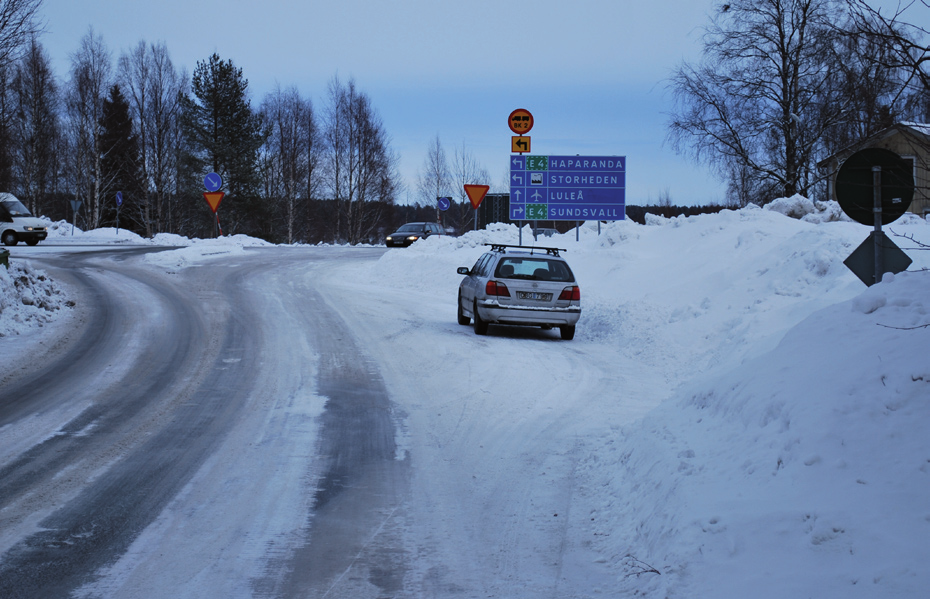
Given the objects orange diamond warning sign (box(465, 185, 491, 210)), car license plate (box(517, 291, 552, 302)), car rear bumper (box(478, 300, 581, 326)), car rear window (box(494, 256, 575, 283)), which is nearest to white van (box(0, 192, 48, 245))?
orange diamond warning sign (box(465, 185, 491, 210))

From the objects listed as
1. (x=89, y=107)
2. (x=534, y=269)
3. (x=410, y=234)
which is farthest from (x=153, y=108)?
(x=534, y=269)

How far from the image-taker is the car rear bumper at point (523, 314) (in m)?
13.9

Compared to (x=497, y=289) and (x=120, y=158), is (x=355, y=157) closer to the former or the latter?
(x=120, y=158)

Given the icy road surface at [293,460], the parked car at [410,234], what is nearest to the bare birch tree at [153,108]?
the parked car at [410,234]

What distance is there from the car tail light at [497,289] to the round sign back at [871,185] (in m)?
6.84

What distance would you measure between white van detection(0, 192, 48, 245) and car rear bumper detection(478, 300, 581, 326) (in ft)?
90.4

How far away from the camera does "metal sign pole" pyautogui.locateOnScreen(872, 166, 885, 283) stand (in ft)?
24.6

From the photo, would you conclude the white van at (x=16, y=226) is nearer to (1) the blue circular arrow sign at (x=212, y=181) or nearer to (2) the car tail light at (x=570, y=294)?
(1) the blue circular arrow sign at (x=212, y=181)

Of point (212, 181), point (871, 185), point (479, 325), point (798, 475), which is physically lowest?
point (479, 325)

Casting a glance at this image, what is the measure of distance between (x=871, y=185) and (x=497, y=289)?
7.40 m

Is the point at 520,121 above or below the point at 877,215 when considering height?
above

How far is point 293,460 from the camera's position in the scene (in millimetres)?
6445

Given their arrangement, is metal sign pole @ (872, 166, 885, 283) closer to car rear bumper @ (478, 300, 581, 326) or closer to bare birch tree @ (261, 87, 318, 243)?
car rear bumper @ (478, 300, 581, 326)

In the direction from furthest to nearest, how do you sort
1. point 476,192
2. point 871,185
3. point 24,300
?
point 476,192, point 24,300, point 871,185
